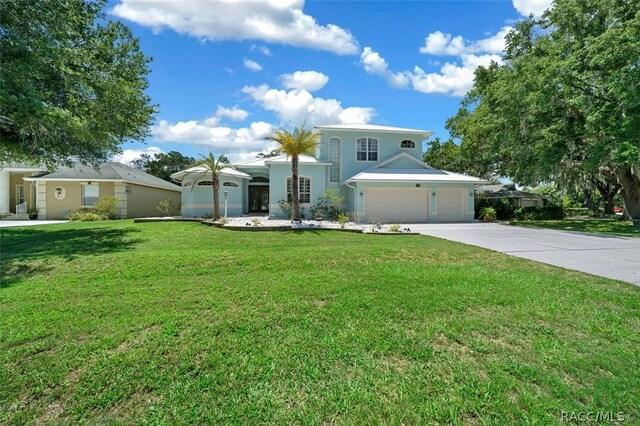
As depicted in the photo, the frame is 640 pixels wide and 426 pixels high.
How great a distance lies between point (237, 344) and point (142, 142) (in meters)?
15.0

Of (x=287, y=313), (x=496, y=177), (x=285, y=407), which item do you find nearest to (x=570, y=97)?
(x=496, y=177)

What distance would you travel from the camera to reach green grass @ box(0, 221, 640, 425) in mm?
2801

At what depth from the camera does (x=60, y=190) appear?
71.9 ft

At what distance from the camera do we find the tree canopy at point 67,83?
862cm

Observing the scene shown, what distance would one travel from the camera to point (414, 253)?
28.6ft

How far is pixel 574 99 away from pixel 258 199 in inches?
833

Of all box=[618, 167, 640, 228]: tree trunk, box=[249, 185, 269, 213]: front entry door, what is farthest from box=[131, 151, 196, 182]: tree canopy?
box=[618, 167, 640, 228]: tree trunk

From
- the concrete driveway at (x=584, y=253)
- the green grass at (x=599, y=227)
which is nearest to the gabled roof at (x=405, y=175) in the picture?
the green grass at (x=599, y=227)

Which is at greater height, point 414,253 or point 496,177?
point 496,177

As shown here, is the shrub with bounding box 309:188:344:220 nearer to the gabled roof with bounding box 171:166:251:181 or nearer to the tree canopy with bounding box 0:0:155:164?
the gabled roof with bounding box 171:166:251:181

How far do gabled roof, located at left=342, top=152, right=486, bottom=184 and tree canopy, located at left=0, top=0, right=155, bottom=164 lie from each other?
41.8 ft

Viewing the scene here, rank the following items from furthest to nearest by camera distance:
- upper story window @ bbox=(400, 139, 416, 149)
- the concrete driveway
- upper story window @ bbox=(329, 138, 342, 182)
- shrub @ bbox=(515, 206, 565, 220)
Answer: shrub @ bbox=(515, 206, 565, 220), upper story window @ bbox=(400, 139, 416, 149), upper story window @ bbox=(329, 138, 342, 182), the concrete driveway

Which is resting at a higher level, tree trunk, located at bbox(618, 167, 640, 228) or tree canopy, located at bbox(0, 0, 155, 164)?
tree canopy, located at bbox(0, 0, 155, 164)

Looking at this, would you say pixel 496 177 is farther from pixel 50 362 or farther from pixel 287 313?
pixel 50 362
